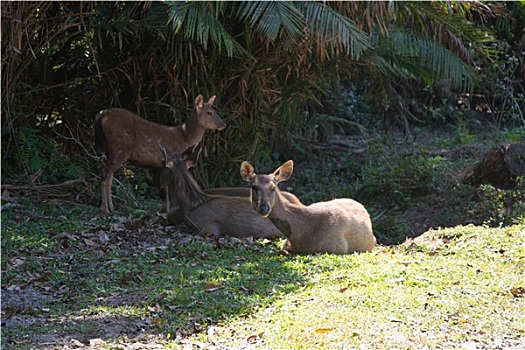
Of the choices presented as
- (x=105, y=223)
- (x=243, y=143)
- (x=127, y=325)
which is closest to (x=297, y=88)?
(x=243, y=143)

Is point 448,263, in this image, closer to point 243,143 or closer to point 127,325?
point 127,325

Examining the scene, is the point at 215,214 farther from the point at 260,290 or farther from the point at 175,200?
the point at 260,290

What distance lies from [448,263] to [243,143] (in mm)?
5705

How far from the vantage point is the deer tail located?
11664 millimetres

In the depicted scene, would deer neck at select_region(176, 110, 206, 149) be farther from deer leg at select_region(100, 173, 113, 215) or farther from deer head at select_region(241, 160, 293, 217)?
deer head at select_region(241, 160, 293, 217)

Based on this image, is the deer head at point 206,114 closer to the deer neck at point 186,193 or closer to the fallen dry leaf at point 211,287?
the deer neck at point 186,193

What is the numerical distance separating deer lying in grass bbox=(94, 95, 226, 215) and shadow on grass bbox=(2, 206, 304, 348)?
1.36 meters

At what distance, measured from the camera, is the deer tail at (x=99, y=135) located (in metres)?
11.7

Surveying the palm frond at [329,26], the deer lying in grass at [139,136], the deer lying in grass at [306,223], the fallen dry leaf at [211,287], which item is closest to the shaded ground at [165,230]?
the fallen dry leaf at [211,287]

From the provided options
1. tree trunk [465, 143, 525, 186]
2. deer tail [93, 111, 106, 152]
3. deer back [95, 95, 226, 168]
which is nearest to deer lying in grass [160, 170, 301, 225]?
deer back [95, 95, 226, 168]

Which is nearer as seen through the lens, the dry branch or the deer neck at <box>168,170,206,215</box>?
the deer neck at <box>168,170,206,215</box>

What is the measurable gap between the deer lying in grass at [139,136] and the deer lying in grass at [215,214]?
2.24 ft

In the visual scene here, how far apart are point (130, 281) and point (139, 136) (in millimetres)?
4185

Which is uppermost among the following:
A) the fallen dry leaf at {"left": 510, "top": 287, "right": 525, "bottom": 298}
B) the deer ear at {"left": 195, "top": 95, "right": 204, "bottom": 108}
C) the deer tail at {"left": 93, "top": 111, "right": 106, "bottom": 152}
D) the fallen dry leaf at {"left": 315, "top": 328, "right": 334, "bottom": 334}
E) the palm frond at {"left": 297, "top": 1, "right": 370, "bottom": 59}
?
the palm frond at {"left": 297, "top": 1, "right": 370, "bottom": 59}
